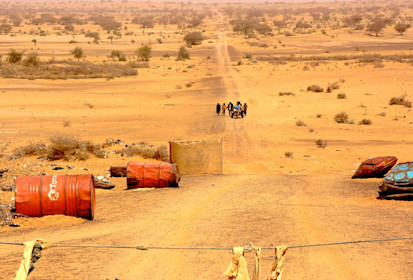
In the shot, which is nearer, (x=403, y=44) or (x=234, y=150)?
(x=234, y=150)

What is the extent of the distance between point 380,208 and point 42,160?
46.0 feet

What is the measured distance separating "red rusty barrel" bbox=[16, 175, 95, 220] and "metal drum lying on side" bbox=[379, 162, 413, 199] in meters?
8.15

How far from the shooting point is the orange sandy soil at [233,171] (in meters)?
10.1

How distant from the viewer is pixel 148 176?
16.1 meters

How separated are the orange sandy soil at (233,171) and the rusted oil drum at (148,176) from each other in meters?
0.56

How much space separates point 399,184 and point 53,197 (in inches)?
368

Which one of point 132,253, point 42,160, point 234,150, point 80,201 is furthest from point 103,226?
point 234,150

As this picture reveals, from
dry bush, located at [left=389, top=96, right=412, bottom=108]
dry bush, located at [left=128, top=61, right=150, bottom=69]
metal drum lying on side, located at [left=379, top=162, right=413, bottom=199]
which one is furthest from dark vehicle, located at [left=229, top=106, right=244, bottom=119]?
dry bush, located at [left=128, top=61, right=150, bottom=69]

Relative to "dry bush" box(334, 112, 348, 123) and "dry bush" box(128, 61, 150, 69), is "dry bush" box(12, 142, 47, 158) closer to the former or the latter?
"dry bush" box(334, 112, 348, 123)

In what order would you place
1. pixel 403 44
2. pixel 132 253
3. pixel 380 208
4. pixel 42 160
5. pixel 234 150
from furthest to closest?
pixel 403 44 → pixel 234 150 → pixel 42 160 → pixel 380 208 → pixel 132 253

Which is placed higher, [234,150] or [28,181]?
[28,181]

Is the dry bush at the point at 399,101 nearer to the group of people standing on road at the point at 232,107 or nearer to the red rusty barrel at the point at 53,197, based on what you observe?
the group of people standing on road at the point at 232,107

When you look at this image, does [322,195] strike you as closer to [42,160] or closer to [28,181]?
[28,181]

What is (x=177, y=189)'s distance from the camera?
16141 mm
